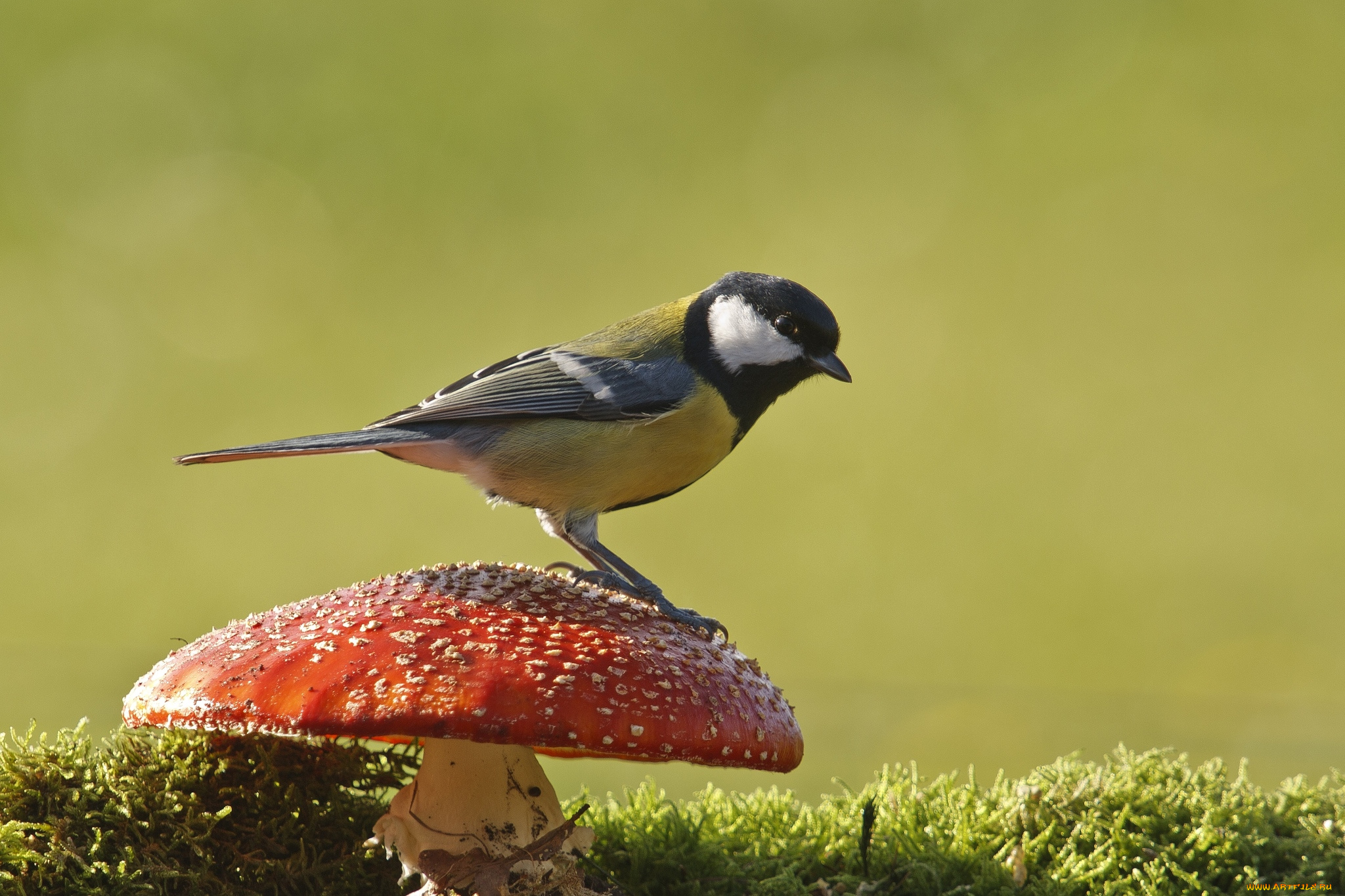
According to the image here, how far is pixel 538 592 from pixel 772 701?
45 cm

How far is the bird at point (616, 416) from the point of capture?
2383 mm

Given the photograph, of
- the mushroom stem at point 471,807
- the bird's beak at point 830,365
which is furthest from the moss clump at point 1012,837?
the bird's beak at point 830,365

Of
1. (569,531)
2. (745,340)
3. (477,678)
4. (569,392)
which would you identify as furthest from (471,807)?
(745,340)

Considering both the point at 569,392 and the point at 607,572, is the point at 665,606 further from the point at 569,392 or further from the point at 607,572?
the point at 569,392

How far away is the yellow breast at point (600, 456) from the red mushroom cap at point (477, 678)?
53 cm

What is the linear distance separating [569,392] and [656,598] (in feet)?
1.94

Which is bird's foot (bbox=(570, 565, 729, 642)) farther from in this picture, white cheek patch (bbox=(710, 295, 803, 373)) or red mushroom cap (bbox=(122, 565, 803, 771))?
white cheek patch (bbox=(710, 295, 803, 373))

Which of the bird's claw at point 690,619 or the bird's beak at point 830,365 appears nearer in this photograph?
the bird's claw at point 690,619

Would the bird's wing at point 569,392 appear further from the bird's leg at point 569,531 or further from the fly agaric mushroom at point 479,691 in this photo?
the fly agaric mushroom at point 479,691

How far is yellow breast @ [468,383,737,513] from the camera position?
2383 millimetres

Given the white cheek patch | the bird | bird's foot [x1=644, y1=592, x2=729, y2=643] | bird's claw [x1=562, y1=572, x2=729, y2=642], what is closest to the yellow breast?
the bird

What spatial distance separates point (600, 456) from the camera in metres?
2.38

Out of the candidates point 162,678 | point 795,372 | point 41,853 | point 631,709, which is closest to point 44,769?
point 41,853

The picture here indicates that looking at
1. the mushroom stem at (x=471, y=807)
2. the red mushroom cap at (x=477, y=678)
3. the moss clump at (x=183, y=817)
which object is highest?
the red mushroom cap at (x=477, y=678)
